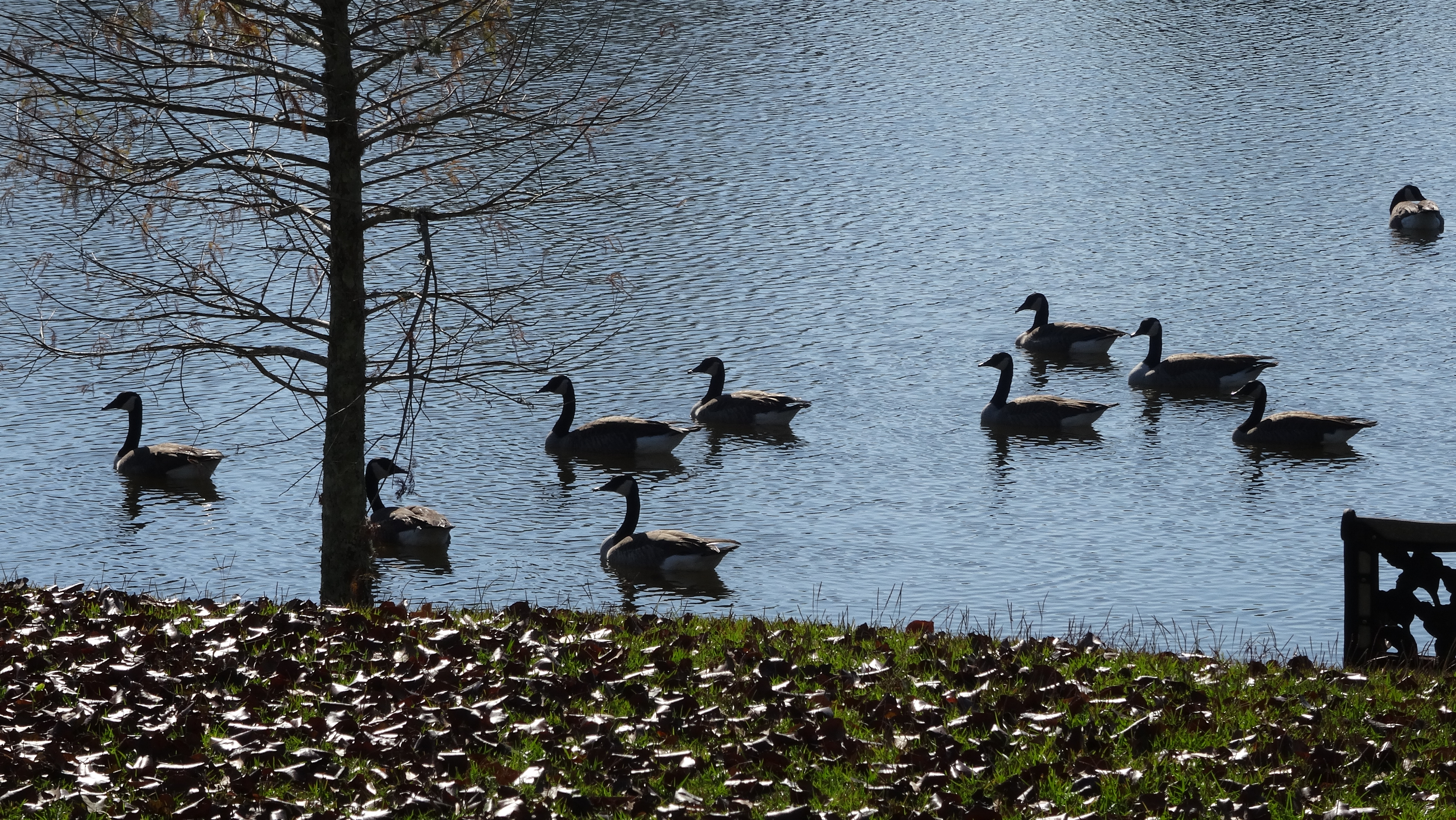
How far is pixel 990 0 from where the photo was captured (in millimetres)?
56906

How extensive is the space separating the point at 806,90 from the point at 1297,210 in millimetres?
15413

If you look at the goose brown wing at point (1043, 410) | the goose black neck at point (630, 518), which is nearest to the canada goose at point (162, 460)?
the goose black neck at point (630, 518)

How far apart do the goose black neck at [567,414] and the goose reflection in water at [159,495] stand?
4.65m

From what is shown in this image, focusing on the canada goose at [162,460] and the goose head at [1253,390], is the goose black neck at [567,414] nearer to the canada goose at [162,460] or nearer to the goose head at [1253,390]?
the canada goose at [162,460]

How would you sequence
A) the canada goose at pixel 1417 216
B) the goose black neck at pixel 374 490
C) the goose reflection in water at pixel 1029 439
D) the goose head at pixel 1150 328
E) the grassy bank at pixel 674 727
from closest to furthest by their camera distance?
the grassy bank at pixel 674 727 < the goose black neck at pixel 374 490 < the goose reflection in water at pixel 1029 439 < the goose head at pixel 1150 328 < the canada goose at pixel 1417 216

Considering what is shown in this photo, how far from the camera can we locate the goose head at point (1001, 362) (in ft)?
76.1

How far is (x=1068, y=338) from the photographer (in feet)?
83.4

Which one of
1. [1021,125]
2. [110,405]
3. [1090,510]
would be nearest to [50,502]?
[110,405]

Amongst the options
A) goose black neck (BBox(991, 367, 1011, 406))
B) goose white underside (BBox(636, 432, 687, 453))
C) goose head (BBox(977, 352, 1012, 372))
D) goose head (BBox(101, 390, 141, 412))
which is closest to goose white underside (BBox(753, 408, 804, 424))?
goose white underside (BBox(636, 432, 687, 453))

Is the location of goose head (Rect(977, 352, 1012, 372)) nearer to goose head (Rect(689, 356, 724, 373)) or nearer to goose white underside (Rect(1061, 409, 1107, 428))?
goose white underside (Rect(1061, 409, 1107, 428))

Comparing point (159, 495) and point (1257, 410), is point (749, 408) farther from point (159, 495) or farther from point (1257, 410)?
point (159, 495)

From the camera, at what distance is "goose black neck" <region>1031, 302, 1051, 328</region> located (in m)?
26.0

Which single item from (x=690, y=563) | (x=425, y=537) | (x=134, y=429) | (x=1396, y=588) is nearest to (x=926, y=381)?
(x=690, y=563)

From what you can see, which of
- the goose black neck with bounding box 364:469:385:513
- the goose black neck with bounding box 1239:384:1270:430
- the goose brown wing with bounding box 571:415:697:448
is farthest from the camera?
the goose black neck with bounding box 1239:384:1270:430
